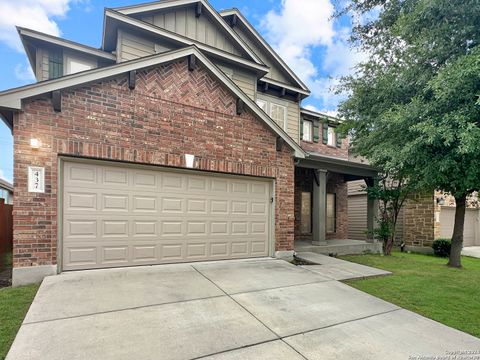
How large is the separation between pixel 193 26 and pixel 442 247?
44.6 feet

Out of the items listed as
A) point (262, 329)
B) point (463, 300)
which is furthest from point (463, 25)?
point (262, 329)

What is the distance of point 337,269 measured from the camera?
23.0ft

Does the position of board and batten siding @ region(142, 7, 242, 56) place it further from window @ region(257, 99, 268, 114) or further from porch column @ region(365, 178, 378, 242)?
porch column @ region(365, 178, 378, 242)

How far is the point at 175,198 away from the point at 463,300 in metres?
6.34

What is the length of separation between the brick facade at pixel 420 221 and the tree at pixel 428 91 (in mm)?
6827

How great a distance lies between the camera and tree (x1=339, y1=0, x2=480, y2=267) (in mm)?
4629

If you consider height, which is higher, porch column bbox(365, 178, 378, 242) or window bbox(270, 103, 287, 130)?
window bbox(270, 103, 287, 130)

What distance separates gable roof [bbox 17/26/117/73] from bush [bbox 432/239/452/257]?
1485 centimetres

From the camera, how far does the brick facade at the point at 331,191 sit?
39.4 ft

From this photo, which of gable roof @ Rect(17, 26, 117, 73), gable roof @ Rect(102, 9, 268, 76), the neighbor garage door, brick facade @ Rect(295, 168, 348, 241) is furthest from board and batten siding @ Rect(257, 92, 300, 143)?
gable roof @ Rect(17, 26, 117, 73)

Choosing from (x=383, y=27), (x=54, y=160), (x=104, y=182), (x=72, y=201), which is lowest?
(x=72, y=201)

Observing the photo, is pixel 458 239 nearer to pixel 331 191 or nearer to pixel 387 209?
pixel 387 209

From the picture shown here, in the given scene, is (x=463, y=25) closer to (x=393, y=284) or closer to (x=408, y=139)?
(x=408, y=139)

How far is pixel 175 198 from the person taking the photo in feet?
21.0
